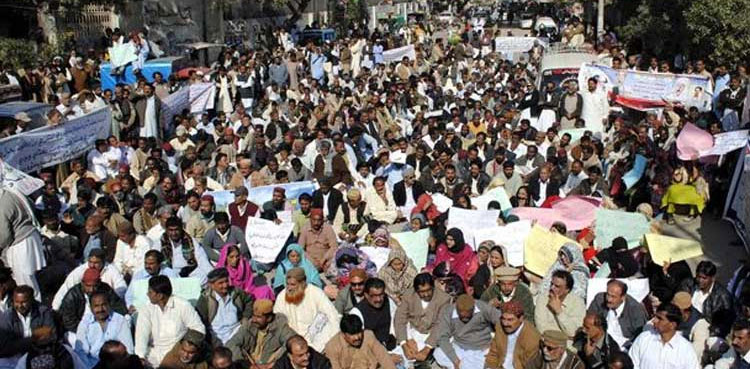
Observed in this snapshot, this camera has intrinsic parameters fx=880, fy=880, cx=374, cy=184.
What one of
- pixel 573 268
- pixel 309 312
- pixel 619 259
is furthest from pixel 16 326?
pixel 619 259

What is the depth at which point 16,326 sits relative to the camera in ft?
21.9

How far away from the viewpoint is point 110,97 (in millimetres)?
14961

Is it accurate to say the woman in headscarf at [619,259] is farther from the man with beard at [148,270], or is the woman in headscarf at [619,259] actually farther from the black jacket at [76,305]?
the black jacket at [76,305]

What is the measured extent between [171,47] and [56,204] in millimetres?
Result: 19172

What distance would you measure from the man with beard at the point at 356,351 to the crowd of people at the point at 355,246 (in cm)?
1

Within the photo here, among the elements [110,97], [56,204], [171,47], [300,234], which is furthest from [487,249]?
[171,47]

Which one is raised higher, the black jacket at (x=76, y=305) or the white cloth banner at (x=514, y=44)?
the black jacket at (x=76, y=305)

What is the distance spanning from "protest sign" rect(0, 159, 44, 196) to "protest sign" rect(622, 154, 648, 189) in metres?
7.37

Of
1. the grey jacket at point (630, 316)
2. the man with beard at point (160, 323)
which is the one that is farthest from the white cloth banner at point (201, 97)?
the grey jacket at point (630, 316)

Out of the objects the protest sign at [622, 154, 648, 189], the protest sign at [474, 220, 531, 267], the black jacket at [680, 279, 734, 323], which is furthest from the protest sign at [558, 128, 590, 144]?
the black jacket at [680, 279, 734, 323]

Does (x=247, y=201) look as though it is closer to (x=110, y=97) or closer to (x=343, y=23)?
(x=110, y=97)

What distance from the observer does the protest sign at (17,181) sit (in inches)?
356

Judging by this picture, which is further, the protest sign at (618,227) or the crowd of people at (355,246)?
the protest sign at (618,227)

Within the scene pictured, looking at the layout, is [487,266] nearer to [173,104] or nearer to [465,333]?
[465,333]
